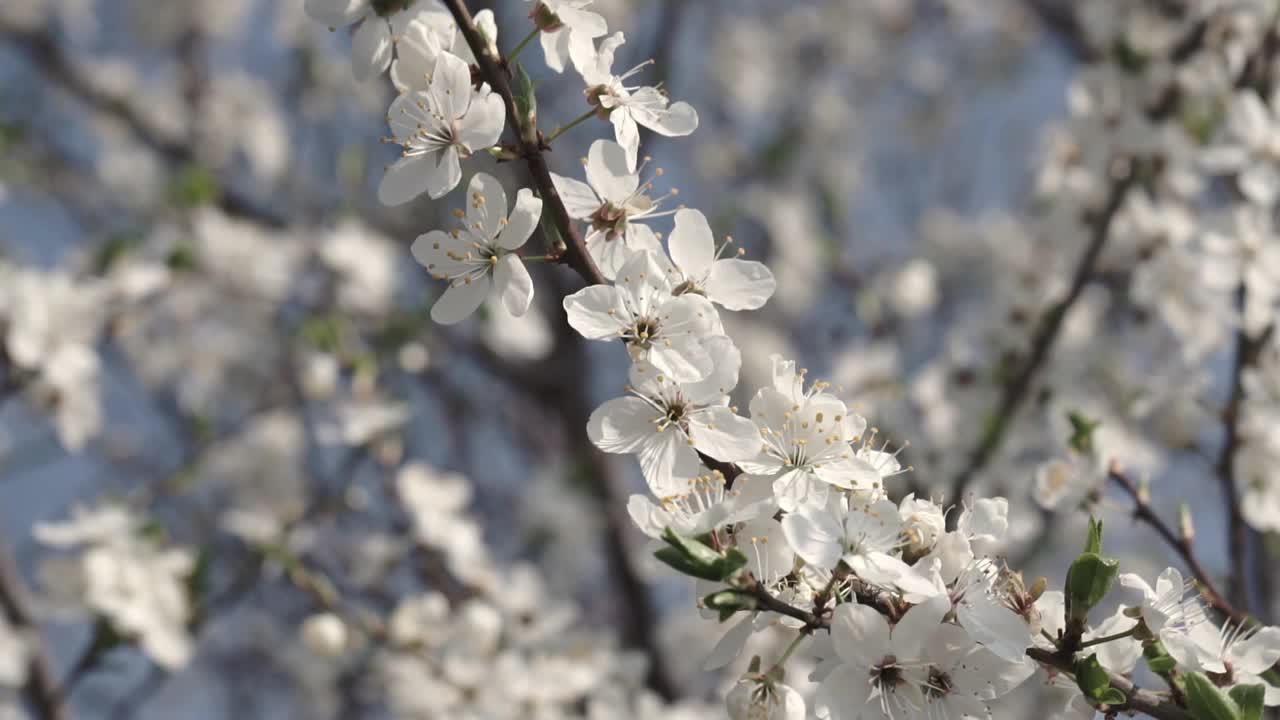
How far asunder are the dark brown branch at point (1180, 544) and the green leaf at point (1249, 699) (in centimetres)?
35

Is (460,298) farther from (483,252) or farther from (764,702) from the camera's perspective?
(764,702)

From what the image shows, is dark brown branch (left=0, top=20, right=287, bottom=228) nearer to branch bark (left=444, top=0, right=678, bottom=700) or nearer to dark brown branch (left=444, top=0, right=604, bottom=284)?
branch bark (left=444, top=0, right=678, bottom=700)

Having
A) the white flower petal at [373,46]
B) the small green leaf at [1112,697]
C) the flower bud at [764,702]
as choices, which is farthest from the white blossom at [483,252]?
the small green leaf at [1112,697]

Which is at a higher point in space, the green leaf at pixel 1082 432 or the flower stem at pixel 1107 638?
the flower stem at pixel 1107 638

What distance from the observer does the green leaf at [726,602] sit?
128cm

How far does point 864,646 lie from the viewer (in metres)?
1.28

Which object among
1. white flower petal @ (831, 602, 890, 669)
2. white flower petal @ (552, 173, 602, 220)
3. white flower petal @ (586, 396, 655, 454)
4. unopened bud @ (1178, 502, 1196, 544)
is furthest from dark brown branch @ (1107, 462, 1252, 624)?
white flower petal @ (552, 173, 602, 220)

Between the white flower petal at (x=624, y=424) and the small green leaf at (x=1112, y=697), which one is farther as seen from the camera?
the white flower petal at (x=624, y=424)

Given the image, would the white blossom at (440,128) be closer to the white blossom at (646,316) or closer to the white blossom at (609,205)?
the white blossom at (609,205)

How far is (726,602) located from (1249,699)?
67 centimetres

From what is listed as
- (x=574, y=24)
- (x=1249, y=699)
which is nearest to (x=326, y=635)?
(x=574, y=24)

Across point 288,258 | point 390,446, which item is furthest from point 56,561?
point 288,258

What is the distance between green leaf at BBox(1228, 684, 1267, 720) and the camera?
128 centimetres

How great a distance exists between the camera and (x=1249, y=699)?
50.6 inches
